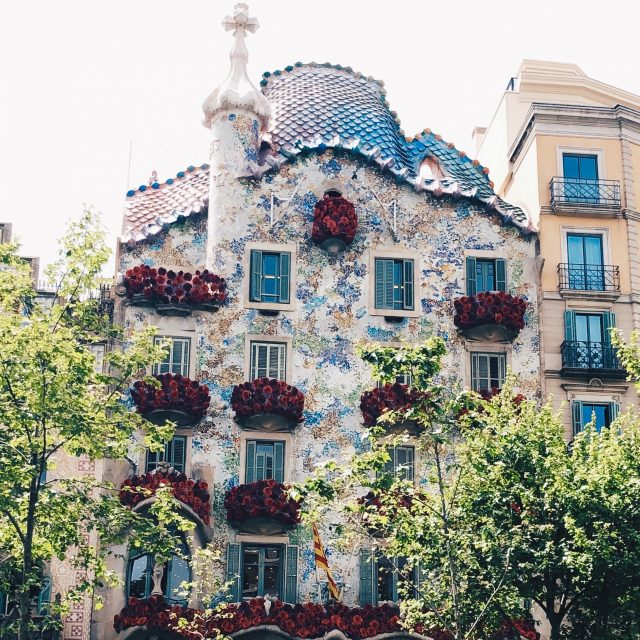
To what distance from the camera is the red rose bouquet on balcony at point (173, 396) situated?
3616cm

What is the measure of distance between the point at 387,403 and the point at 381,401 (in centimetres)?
18

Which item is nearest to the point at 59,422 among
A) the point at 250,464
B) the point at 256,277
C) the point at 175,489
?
the point at 175,489

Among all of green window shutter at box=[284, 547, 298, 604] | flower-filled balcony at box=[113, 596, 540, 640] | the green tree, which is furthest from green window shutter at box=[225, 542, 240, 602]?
the green tree

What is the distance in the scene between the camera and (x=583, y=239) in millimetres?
40094

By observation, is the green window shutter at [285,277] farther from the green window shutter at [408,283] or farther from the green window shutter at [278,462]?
the green window shutter at [278,462]

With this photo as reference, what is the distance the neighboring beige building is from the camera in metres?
38.3

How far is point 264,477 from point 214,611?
403 cm

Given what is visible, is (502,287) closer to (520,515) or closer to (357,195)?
(357,195)

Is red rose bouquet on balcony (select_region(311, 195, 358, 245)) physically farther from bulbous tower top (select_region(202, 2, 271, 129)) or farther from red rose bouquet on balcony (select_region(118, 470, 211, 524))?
red rose bouquet on balcony (select_region(118, 470, 211, 524))

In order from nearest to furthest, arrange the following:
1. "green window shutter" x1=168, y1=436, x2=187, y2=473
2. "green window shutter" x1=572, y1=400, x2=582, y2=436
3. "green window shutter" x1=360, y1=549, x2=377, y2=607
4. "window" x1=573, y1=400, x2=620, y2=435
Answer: "green window shutter" x1=360, y1=549, x2=377, y2=607 → "green window shutter" x1=168, y1=436, x2=187, y2=473 → "green window shutter" x1=572, y1=400, x2=582, y2=436 → "window" x1=573, y1=400, x2=620, y2=435

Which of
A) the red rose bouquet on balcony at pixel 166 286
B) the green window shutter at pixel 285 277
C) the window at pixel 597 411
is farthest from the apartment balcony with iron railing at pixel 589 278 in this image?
the red rose bouquet on balcony at pixel 166 286

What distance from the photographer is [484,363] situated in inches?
1523

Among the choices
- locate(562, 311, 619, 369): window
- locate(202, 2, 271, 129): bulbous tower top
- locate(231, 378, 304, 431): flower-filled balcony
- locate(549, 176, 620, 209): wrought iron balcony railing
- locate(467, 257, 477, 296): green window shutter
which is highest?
locate(202, 2, 271, 129): bulbous tower top

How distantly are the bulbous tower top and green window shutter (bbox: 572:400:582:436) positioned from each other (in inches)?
486
